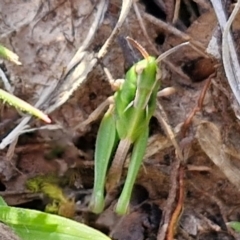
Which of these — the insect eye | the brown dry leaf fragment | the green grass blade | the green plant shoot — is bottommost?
the brown dry leaf fragment

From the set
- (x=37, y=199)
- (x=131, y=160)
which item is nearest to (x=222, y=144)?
(x=131, y=160)

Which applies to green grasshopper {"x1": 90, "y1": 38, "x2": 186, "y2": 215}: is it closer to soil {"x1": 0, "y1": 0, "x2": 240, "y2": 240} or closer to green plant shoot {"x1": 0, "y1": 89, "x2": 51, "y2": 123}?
soil {"x1": 0, "y1": 0, "x2": 240, "y2": 240}

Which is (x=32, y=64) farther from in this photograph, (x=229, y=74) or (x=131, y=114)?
(x=229, y=74)

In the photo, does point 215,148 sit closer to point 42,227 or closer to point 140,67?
point 140,67

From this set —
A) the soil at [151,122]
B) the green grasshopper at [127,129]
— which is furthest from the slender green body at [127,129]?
the soil at [151,122]

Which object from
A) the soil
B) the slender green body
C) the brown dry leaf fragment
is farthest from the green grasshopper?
the brown dry leaf fragment

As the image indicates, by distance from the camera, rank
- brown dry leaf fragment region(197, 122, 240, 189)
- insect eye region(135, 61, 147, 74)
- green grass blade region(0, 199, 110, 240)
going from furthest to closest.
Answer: brown dry leaf fragment region(197, 122, 240, 189) < insect eye region(135, 61, 147, 74) < green grass blade region(0, 199, 110, 240)
